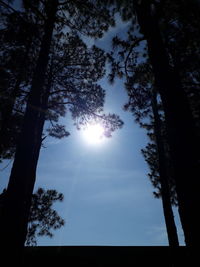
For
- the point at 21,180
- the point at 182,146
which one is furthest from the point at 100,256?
the point at 182,146

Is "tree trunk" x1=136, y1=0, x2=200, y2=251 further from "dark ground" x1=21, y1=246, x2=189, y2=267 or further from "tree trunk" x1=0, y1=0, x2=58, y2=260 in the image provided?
"dark ground" x1=21, y1=246, x2=189, y2=267

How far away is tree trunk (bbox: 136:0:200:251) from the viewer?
2346 mm

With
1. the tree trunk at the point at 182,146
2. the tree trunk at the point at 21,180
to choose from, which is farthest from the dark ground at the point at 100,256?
the tree trunk at the point at 182,146

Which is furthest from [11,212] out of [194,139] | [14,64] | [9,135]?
[14,64]

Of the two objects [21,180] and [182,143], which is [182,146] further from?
[21,180]

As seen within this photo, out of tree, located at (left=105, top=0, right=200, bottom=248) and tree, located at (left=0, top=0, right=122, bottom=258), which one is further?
tree, located at (left=0, top=0, right=122, bottom=258)

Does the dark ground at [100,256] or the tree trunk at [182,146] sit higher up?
the tree trunk at [182,146]

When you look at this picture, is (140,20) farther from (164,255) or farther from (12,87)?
(164,255)

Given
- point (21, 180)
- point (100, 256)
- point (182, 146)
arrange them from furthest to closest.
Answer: point (100, 256), point (21, 180), point (182, 146)

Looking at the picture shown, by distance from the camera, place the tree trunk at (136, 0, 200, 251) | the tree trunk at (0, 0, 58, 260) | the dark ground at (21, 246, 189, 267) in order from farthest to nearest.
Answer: the dark ground at (21, 246, 189, 267) → the tree trunk at (0, 0, 58, 260) → the tree trunk at (136, 0, 200, 251)

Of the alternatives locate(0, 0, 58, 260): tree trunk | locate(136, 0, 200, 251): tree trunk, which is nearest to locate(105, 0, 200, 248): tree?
locate(136, 0, 200, 251): tree trunk

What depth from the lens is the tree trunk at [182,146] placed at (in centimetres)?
235

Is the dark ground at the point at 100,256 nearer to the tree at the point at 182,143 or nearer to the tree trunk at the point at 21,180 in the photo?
the tree trunk at the point at 21,180

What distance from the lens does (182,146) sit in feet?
8.83
